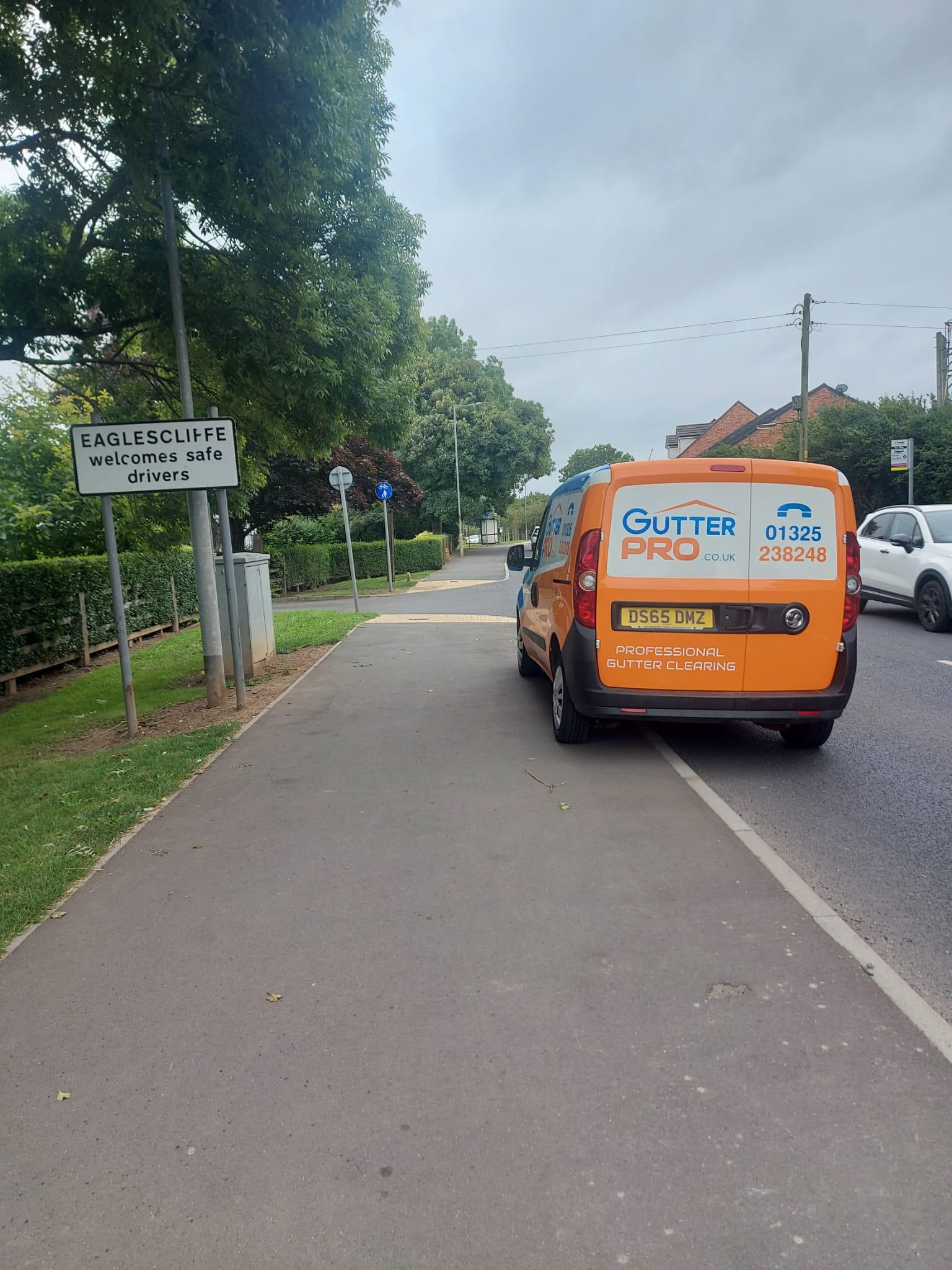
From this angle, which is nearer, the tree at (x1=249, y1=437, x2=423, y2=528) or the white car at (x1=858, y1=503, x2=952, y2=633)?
the white car at (x1=858, y1=503, x2=952, y2=633)

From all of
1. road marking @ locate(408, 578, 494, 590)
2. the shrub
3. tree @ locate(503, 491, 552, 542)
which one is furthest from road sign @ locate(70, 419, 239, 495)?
tree @ locate(503, 491, 552, 542)

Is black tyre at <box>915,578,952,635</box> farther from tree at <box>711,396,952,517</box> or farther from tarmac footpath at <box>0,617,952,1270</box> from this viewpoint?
tree at <box>711,396,952,517</box>

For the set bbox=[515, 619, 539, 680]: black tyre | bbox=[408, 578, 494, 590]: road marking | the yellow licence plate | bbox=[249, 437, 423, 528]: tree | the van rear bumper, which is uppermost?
bbox=[249, 437, 423, 528]: tree

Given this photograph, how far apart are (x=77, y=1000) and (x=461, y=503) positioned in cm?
5467

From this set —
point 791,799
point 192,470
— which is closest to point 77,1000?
point 791,799

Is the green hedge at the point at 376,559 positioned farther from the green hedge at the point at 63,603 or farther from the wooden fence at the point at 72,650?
the wooden fence at the point at 72,650

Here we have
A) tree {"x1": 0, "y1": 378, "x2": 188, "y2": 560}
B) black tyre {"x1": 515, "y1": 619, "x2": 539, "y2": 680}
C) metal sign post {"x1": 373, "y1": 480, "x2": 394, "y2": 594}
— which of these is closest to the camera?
black tyre {"x1": 515, "y1": 619, "x2": 539, "y2": 680}

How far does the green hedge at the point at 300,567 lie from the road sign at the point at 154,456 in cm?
2556

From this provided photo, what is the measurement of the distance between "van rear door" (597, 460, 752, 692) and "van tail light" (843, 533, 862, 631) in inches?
26.3

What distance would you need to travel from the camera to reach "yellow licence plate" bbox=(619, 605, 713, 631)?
588cm

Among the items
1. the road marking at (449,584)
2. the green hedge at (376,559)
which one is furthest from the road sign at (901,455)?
the green hedge at (376,559)

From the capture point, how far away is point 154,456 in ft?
26.1

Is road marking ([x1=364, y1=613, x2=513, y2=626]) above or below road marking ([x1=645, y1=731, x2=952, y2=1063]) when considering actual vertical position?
below

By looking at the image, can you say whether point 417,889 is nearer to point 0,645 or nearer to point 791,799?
point 791,799
